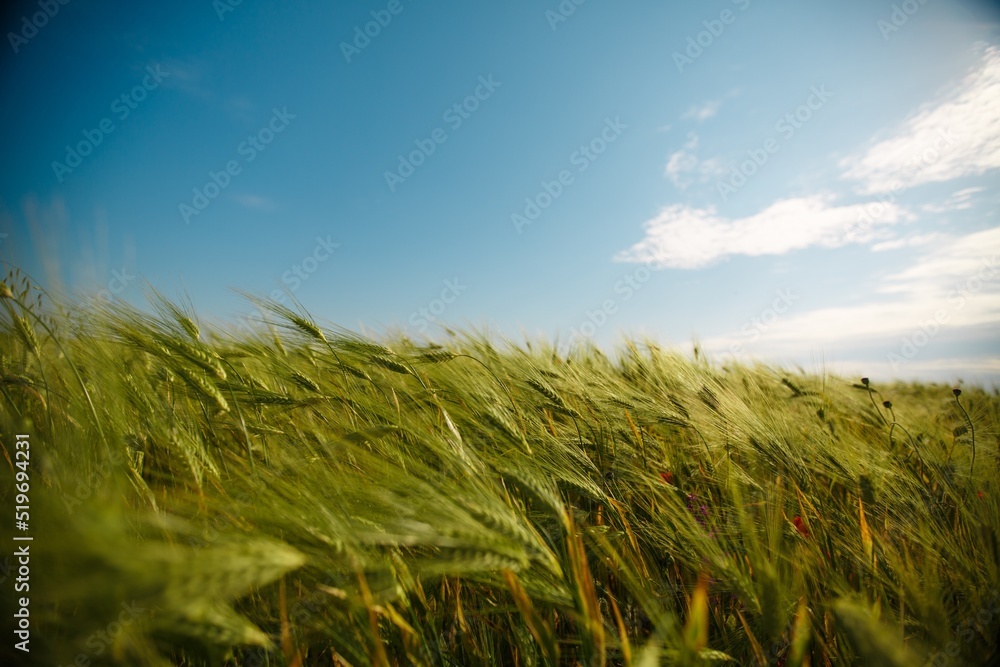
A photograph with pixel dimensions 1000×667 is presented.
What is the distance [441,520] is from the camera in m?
0.77

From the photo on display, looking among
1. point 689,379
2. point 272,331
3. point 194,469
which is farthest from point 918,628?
point 272,331

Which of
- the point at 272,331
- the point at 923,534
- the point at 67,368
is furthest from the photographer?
the point at 272,331

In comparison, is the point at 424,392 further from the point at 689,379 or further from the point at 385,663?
the point at 689,379

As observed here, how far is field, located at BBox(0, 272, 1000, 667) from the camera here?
73 centimetres

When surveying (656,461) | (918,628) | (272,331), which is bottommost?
(918,628)

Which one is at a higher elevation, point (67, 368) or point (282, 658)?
point (67, 368)

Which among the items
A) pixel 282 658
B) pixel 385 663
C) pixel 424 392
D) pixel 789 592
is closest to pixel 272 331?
pixel 424 392

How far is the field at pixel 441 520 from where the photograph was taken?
728 mm

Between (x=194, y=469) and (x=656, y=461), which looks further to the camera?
(x=656, y=461)

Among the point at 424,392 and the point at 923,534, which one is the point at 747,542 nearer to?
the point at 923,534

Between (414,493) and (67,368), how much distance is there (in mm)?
1528

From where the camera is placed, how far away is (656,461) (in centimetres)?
184

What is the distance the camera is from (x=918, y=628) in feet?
3.84

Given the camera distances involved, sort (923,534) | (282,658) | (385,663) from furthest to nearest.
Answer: (923,534)
(282,658)
(385,663)
